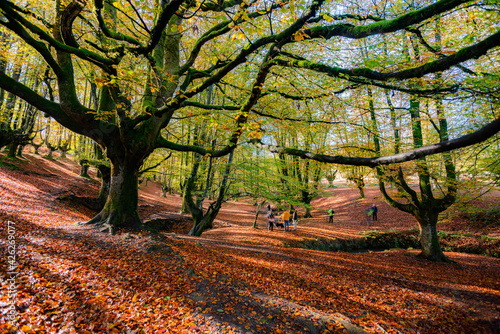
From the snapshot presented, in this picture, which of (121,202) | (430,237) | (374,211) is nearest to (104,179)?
(121,202)

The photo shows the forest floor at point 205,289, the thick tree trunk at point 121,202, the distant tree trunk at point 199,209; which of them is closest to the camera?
the forest floor at point 205,289

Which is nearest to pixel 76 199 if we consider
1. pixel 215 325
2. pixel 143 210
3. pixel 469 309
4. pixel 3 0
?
pixel 143 210

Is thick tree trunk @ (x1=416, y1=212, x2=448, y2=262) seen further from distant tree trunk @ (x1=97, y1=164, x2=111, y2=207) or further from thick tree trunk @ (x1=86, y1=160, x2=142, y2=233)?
distant tree trunk @ (x1=97, y1=164, x2=111, y2=207)

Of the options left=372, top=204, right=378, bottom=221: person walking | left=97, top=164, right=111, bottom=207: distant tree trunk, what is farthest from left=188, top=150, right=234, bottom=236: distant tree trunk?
left=372, top=204, right=378, bottom=221: person walking

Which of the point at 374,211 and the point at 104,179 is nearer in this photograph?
the point at 104,179

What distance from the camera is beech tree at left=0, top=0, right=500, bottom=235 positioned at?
3533mm

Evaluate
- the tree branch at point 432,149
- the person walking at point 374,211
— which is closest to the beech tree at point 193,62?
the tree branch at point 432,149

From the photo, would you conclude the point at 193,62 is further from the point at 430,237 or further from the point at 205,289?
the point at 430,237

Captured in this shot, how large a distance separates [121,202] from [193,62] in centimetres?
486

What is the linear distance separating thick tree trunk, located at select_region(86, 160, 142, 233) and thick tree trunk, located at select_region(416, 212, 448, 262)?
455 inches

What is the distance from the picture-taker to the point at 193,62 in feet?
22.5

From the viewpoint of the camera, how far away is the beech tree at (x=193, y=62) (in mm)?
3533

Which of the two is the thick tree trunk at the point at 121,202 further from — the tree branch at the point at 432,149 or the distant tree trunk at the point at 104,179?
the distant tree trunk at the point at 104,179

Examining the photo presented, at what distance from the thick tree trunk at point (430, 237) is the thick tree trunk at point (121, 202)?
37.9 feet
